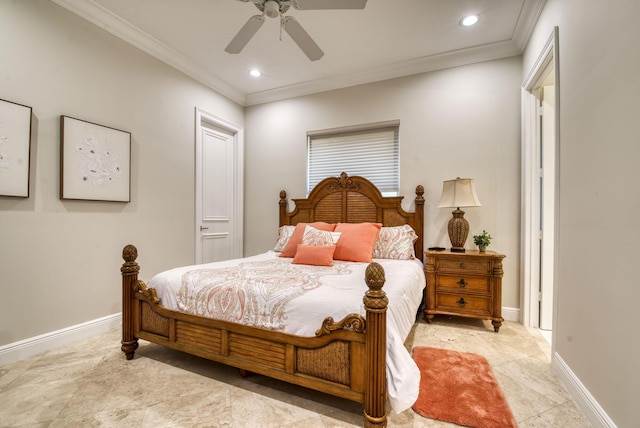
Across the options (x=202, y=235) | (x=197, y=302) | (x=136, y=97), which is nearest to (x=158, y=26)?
(x=136, y=97)

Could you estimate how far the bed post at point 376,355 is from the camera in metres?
1.35

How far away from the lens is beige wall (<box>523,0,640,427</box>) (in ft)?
4.02

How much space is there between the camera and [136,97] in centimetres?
296

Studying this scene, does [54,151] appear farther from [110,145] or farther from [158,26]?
[158,26]

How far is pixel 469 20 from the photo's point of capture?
2660 mm

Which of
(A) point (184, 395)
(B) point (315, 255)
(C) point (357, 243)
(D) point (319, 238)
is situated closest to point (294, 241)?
(D) point (319, 238)

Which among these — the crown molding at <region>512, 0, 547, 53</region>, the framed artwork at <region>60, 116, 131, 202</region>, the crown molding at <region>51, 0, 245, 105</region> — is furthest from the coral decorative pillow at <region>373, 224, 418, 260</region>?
the crown molding at <region>51, 0, 245, 105</region>

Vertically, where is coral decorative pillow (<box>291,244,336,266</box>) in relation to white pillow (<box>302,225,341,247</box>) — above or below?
below

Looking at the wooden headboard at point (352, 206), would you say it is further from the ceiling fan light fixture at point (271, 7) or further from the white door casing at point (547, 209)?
the ceiling fan light fixture at point (271, 7)

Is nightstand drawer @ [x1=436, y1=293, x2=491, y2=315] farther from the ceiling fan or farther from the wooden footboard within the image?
the ceiling fan

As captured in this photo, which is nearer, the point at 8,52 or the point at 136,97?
the point at 8,52

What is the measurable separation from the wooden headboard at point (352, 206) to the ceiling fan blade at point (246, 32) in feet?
6.12

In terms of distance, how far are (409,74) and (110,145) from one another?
10.8ft

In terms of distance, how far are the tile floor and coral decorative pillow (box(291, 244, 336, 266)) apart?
Answer: 990 millimetres
